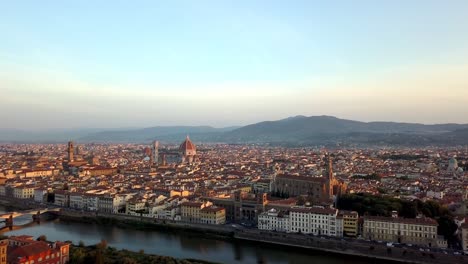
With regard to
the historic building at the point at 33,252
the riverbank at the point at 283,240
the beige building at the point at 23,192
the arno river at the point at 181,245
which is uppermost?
the historic building at the point at 33,252

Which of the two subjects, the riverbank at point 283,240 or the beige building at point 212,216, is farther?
the beige building at point 212,216

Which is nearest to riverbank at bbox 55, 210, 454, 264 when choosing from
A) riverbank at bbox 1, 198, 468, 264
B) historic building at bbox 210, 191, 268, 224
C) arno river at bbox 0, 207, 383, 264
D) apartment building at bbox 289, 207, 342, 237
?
riverbank at bbox 1, 198, 468, 264

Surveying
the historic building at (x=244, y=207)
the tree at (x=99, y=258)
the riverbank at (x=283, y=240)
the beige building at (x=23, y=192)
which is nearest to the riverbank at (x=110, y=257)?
the tree at (x=99, y=258)

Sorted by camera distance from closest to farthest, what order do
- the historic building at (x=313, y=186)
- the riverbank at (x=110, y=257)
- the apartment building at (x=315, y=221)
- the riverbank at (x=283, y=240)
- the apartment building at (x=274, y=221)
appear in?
the riverbank at (x=110, y=257)
the riverbank at (x=283, y=240)
the apartment building at (x=315, y=221)
the apartment building at (x=274, y=221)
the historic building at (x=313, y=186)

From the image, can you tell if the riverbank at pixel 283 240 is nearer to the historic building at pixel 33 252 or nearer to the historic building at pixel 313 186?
the historic building at pixel 313 186

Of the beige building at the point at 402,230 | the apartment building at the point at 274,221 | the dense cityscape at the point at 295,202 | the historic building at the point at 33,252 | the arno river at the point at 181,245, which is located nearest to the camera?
the historic building at the point at 33,252

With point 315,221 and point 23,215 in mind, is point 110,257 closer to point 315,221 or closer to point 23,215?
point 315,221

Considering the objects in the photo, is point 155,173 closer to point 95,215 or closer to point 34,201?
point 34,201
